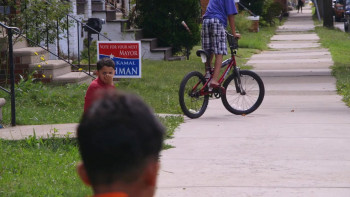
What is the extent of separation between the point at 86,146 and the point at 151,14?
53.2 ft

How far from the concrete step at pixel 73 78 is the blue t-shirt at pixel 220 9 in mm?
3002

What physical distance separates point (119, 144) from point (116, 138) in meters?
0.01

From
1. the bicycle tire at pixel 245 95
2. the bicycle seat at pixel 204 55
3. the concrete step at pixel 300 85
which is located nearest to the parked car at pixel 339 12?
the concrete step at pixel 300 85

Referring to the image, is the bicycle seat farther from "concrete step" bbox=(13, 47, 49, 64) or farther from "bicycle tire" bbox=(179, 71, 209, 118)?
"concrete step" bbox=(13, 47, 49, 64)

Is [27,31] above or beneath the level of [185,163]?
above

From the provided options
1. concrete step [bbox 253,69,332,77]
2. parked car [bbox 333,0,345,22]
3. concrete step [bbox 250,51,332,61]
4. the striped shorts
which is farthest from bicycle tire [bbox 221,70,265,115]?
parked car [bbox 333,0,345,22]

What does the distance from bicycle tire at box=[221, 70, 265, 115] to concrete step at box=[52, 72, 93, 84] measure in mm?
3010

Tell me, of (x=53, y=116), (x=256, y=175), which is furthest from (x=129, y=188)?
(x=53, y=116)

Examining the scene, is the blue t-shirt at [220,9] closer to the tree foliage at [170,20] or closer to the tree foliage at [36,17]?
the tree foliage at [36,17]

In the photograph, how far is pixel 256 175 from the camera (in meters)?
6.12

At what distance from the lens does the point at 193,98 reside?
31.0 feet

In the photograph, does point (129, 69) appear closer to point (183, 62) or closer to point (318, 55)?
point (183, 62)

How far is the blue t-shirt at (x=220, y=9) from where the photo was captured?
31.6 feet

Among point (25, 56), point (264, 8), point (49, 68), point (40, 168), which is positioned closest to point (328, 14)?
point (264, 8)
